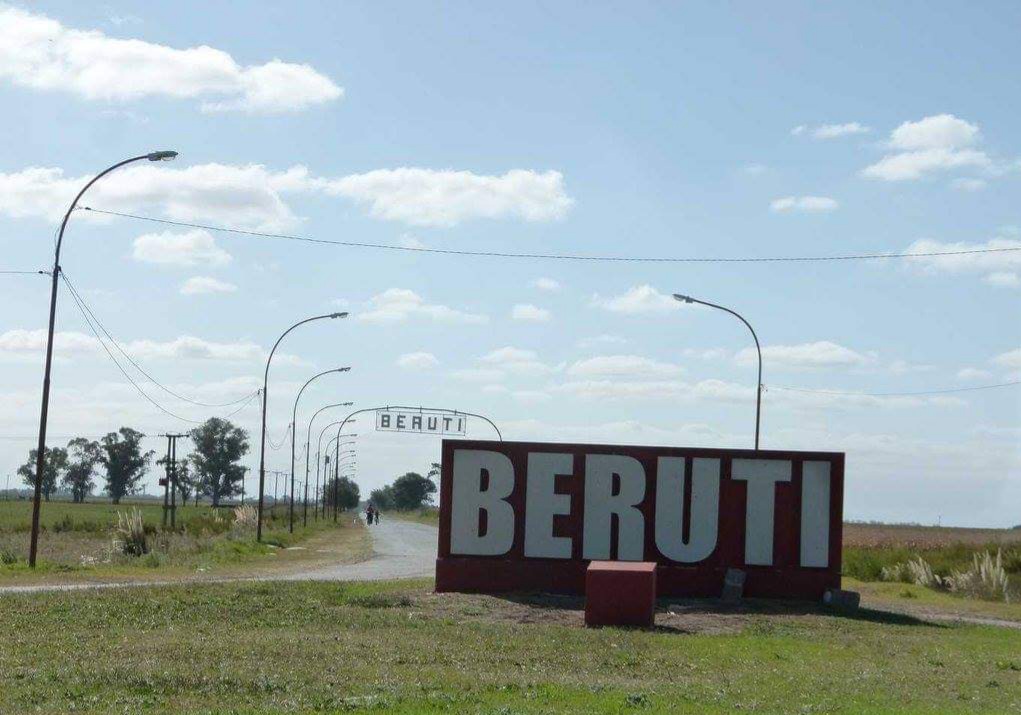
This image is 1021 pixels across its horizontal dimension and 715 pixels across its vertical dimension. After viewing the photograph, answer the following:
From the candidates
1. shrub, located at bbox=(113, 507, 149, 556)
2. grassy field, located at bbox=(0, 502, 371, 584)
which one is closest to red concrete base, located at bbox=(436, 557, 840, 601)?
grassy field, located at bbox=(0, 502, 371, 584)

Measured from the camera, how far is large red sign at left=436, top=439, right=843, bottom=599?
1101 inches

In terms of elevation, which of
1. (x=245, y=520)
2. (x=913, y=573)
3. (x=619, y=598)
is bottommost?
(x=245, y=520)

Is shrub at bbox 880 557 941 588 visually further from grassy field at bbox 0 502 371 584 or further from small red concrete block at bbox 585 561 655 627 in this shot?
small red concrete block at bbox 585 561 655 627

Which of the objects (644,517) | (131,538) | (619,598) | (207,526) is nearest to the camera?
(619,598)

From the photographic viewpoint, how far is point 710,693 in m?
14.5

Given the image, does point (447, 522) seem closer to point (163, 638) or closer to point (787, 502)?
point (787, 502)

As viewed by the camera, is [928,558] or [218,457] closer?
[928,558]

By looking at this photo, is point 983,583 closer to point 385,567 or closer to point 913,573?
point 913,573

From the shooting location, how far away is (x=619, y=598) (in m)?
22.2

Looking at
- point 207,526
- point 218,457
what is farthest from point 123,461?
point 207,526

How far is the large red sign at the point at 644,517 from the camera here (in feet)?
91.7

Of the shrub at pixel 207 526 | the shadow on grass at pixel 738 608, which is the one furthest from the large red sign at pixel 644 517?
the shrub at pixel 207 526

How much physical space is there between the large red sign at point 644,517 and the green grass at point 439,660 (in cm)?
287

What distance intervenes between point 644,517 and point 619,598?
613 cm
